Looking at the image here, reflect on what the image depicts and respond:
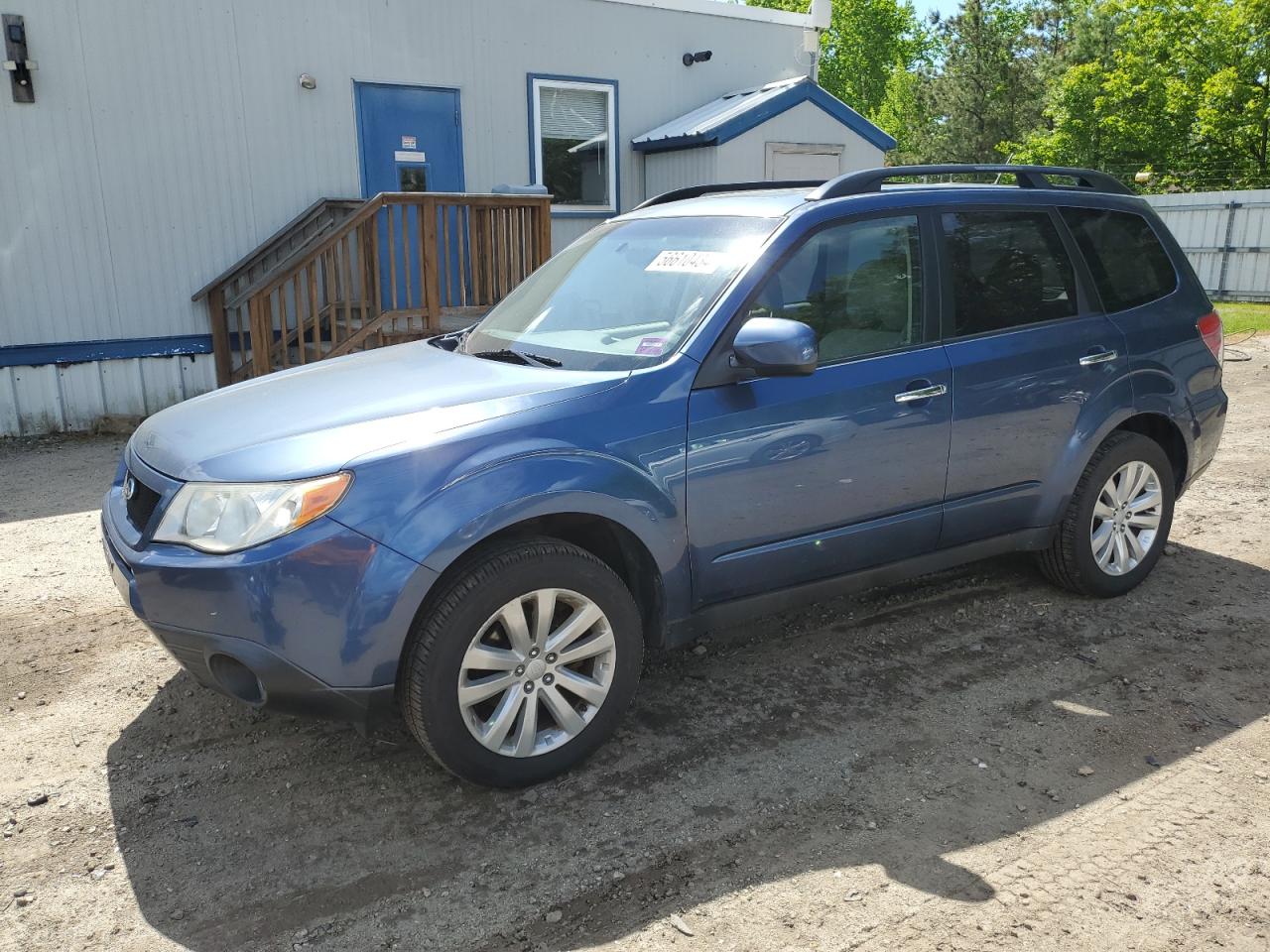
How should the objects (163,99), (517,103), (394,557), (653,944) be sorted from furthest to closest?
1. (517,103)
2. (163,99)
3. (394,557)
4. (653,944)

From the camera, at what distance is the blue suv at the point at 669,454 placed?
9.72ft

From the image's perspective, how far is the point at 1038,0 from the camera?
174ft

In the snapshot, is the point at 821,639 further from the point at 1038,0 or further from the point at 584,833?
the point at 1038,0

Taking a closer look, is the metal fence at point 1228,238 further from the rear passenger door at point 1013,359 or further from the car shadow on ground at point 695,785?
the car shadow on ground at point 695,785

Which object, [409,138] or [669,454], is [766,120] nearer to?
[409,138]

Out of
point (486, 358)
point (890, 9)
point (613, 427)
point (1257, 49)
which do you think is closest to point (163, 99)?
point (486, 358)

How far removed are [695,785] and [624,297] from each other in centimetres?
179

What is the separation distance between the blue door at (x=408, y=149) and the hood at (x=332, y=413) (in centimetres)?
641

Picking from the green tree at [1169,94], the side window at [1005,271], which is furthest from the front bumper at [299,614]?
the green tree at [1169,94]

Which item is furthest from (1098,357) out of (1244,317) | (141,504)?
(1244,317)

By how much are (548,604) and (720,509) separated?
27.8 inches

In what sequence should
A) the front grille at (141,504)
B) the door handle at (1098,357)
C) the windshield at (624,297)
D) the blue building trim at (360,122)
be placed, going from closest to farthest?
the front grille at (141,504) → the windshield at (624,297) → the door handle at (1098,357) → the blue building trim at (360,122)

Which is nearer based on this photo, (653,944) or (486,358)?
(653,944)

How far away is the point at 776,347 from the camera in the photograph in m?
3.41
